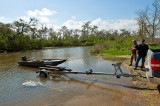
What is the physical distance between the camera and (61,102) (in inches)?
174

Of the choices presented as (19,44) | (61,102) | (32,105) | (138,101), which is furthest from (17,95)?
(19,44)

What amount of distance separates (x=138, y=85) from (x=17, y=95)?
5.68 metres

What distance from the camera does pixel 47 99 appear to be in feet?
15.5

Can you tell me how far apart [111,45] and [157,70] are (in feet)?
65.5

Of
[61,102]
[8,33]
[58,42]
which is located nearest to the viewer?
[61,102]

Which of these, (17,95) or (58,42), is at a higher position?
(58,42)

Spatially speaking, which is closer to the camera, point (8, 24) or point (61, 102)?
point (61, 102)

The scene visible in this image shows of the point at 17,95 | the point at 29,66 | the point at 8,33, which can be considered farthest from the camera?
the point at 8,33

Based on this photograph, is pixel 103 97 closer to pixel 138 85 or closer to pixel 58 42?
pixel 138 85

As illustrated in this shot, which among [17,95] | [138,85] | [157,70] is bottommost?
[17,95]

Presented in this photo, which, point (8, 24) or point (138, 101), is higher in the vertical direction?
point (8, 24)

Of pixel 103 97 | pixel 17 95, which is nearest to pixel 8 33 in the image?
pixel 17 95

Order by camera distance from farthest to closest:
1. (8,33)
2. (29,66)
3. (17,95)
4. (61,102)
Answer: (8,33) → (29,66) → (17,95) → (61,102)

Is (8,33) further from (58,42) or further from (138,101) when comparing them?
(138,101)
